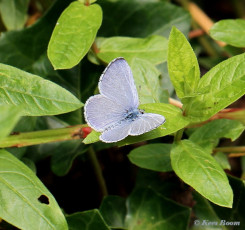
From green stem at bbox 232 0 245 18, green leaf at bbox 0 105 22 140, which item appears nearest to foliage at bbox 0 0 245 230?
green leaf at bbox 0 105 22 140

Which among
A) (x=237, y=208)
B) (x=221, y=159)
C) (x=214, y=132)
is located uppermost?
(x=214, y=132)

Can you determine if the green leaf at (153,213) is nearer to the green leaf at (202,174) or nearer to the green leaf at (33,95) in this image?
the green leaf at (202,174)

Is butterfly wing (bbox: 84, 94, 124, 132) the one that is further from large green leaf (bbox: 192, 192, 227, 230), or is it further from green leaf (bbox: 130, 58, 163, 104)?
large green leaf (bbox: 192, 192, 227, 230)

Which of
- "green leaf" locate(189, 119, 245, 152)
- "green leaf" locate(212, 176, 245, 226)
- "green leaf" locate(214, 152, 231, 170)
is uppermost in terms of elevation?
"green leaf" locate(189, 119, 245, 152)

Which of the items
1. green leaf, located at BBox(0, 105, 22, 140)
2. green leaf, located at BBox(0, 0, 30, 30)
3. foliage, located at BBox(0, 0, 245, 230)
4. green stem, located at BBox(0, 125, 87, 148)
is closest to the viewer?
green leaf, located at BBox(0, 105, 22, 140)

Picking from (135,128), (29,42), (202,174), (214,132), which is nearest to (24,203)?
(135,128)

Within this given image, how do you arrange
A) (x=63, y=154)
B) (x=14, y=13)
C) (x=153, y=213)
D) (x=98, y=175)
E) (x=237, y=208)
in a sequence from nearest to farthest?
(x=237, y=208), (x=153, y=213), (x=63, y=154), (x=98, y=175), (x=14, y=13)

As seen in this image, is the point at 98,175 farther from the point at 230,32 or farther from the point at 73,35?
the point at 230,32
